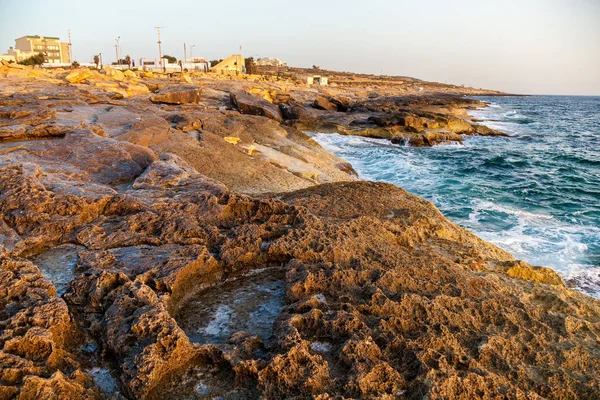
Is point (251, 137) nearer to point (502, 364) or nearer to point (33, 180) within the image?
point (33, 180)

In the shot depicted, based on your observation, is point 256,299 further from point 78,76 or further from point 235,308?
point 78,76

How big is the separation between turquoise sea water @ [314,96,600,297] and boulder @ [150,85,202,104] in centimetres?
701

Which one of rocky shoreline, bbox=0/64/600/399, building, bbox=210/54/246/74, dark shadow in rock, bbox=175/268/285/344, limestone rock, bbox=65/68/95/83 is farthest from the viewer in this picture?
building, bbox=210/54/246/74

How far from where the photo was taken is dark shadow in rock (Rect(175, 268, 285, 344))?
3.03 meters

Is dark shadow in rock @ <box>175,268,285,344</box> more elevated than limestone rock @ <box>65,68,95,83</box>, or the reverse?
limestone rock @ <box>65,68,95,83</box>

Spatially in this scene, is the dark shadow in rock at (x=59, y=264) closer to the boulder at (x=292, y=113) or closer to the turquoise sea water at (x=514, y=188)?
the turquoise sea water at (x=514, y=188)

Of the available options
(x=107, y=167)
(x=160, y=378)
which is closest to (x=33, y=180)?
(x=107, y=167)

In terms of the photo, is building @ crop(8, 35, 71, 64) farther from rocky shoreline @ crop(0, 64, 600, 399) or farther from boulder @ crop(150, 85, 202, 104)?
rocky shoreline @ crop(0, 64, 600, 399)

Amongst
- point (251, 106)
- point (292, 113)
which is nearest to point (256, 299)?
point (251, 106)

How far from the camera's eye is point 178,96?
62.9 feet

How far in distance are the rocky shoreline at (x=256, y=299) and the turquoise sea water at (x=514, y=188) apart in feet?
11.5

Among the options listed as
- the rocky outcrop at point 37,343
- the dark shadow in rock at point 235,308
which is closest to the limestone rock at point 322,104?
the dark shadow in rock at point 235,308

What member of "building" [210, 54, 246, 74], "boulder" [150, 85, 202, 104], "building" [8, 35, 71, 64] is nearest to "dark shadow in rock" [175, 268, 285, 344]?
"boulder" [150, 85, 202, 104]

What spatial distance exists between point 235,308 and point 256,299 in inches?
8.3
